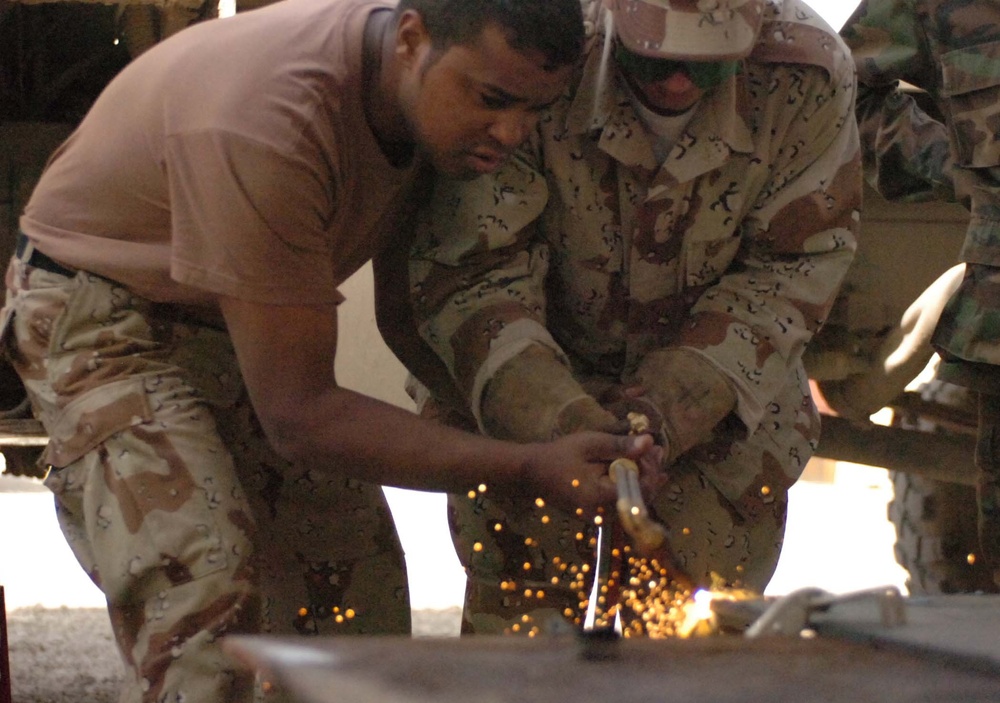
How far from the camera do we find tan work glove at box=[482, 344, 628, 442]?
229 centimetres

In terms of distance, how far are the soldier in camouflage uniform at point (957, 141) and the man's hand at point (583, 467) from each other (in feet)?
3.90

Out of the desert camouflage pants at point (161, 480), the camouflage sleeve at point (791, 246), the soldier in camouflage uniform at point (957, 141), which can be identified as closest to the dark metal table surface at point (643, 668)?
the desert camouflage pants at point (161, 480)

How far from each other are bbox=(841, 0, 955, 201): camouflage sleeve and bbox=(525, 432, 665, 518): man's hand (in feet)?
4.65

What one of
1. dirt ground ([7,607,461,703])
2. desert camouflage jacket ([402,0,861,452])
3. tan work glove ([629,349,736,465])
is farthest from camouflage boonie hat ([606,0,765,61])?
dirt ground ([7,607,461,703])

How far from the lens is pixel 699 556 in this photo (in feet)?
8.48

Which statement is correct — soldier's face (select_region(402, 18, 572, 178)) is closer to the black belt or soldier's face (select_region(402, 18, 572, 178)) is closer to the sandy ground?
the black belt

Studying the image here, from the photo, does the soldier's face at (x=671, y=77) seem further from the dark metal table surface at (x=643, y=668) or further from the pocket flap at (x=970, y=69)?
the dark metal table surface at (x=643, y=668)

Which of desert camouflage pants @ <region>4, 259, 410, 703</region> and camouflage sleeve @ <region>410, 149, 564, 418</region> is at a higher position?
camouflage sleeve @ <region>410, 149, 564, 418</region>

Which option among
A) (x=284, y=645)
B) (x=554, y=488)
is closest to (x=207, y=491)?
(x=554, y=488)

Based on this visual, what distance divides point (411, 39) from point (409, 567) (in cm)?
303

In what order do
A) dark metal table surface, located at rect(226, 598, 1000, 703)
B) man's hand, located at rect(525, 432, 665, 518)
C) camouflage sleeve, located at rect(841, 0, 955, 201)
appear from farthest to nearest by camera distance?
1. camouflage sleeve, located at rect(841, 0, 955, 201)
2. man's hand, located at rect(525, 432, 665, 518)
3. dark metal table surface, located at rect(226, 598, 1000, 703)

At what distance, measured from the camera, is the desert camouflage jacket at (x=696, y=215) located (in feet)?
7.95

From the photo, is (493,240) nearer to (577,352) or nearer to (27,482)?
(577,352)

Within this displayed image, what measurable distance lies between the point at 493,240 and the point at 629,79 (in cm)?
34
